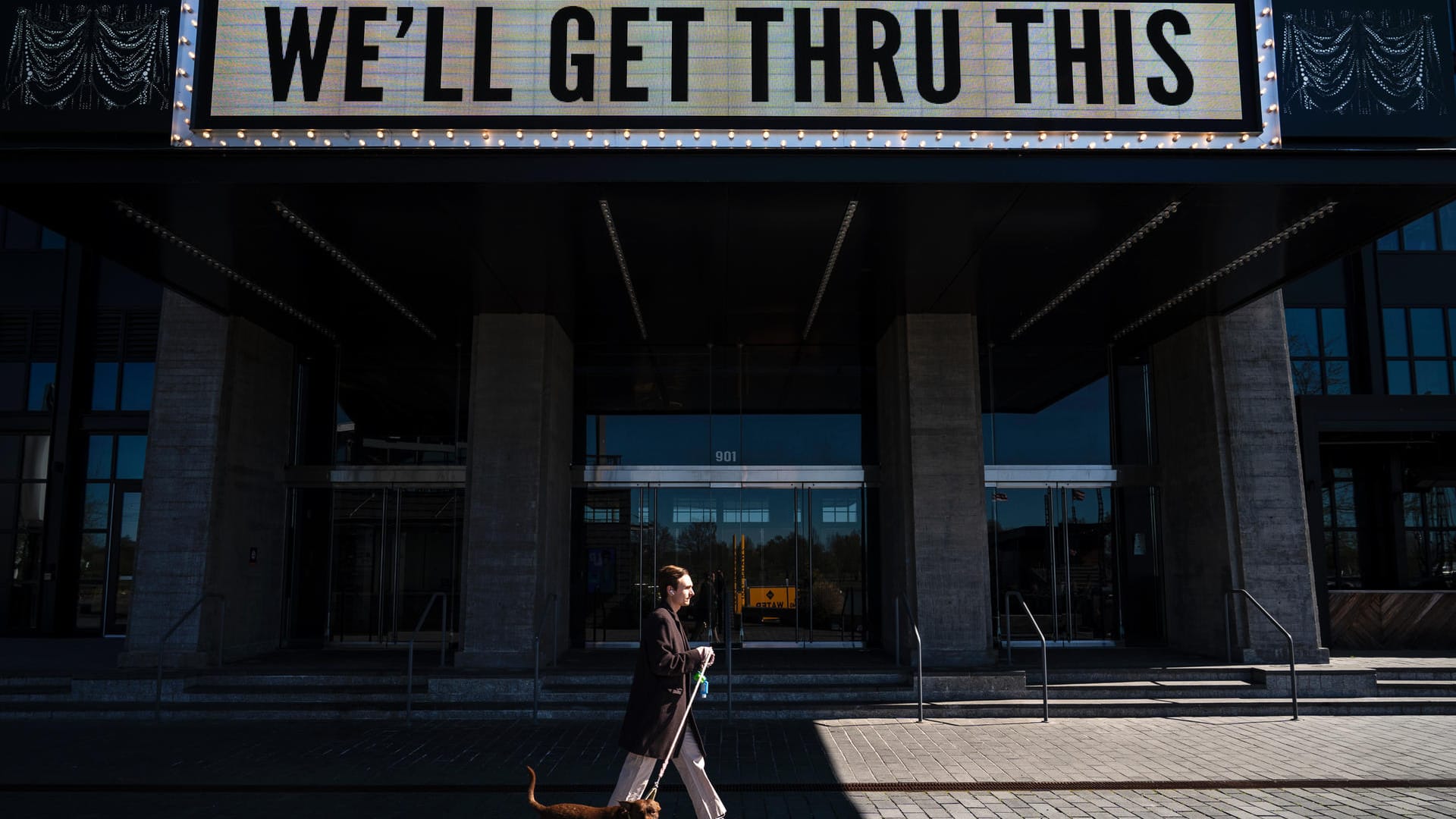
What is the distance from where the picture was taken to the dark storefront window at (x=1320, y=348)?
20.1m

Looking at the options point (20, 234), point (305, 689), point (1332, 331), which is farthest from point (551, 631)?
point (1332, 331)

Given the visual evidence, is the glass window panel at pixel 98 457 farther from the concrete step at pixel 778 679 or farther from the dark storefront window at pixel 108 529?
the concrete step at pixel 778 679

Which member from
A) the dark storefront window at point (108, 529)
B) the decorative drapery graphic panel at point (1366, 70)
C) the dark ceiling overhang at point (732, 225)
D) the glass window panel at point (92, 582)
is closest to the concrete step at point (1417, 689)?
the dark ceiling overhang at point (732, 225)

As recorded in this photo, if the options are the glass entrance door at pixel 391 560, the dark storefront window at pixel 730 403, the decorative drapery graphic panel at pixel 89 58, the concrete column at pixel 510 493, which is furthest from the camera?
the dark storefront window at pixel 730 403

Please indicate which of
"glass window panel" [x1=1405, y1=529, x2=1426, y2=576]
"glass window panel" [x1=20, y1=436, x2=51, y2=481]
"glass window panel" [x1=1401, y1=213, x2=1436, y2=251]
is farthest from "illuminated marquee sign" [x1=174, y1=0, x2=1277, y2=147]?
"glass window panel" [x1=1405, y1=529, x2=1426, y2=576]

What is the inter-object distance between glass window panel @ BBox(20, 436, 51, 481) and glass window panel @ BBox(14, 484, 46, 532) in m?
0.19

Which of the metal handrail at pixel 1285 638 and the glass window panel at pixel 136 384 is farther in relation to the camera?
the glass window panel at pixel 136 384

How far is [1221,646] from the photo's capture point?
14812 millimetres

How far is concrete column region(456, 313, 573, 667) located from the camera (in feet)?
46.7

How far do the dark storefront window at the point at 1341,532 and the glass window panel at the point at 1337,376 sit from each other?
1815 millimetres

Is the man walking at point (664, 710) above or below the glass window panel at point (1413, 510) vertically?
below

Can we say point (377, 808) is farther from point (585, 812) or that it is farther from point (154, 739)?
point (154, 739)

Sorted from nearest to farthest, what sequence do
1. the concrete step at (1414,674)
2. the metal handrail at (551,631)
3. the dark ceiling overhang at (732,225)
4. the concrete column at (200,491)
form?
1. the dark ceiling overhang at (732,225)
2. the metal handrail at (551,631)
3. the concrete step at (1414,674)
4. the concrete column at (200,491)

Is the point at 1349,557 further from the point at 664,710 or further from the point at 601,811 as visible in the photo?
the point at 601,811
